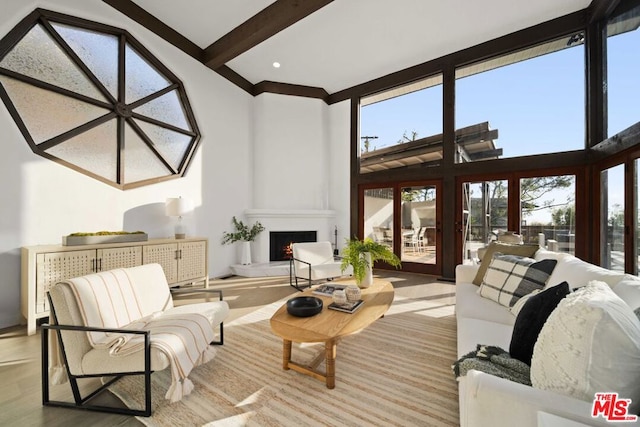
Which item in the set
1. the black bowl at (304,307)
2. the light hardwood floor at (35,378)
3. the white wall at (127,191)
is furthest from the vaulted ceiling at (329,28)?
the light hardwood floor at (35,378)

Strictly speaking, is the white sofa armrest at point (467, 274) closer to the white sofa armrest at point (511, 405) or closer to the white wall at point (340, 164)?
the white sofa armrest at point (511, 405)

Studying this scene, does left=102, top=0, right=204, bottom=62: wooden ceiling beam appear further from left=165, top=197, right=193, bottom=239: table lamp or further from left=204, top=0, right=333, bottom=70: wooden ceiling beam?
left=165, top=197, right=193, bottom=239: table lamp

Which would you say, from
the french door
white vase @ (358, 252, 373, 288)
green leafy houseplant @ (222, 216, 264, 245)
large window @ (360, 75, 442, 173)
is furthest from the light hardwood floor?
large window @ (360, 75, 442, 173)

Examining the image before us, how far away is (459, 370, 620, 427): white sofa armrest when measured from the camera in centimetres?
92

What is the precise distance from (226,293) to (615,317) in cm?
420

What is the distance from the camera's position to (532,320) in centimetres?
135

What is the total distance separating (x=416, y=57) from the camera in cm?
533

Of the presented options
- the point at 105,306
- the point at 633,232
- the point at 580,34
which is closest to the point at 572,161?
the point at 633,232

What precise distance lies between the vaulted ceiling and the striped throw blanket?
395cm

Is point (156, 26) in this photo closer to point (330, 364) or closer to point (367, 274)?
point (367, 274)

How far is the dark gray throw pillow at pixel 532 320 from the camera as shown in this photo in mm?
1333

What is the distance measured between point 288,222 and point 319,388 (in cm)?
443

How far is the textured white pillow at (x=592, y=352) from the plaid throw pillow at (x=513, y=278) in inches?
51.4

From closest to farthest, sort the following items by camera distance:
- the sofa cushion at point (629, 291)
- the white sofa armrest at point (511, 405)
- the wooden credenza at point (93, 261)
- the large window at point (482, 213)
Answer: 1. the white sofa armrest at point (511, 405)
2. the sofa cushion at point (629, 291)
3. the wooden credenza at point (93, 261)
4. the large window at point (482, 213)
